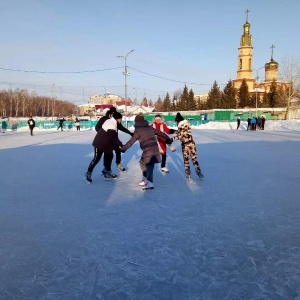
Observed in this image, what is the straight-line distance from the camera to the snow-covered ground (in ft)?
7.36

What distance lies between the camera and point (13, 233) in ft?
10.8

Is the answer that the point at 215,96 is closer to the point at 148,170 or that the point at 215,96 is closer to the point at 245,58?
the point at 245,58

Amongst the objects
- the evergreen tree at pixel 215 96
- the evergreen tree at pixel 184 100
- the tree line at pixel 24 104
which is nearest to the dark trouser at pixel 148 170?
the evergreen tree at pixel 215 96

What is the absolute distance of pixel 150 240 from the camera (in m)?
3.07

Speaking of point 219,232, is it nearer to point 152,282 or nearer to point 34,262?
point 152,282

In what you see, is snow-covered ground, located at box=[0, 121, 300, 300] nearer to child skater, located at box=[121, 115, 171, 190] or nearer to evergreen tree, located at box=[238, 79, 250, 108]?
child skater, located at box=[121, 115, 171, 190]

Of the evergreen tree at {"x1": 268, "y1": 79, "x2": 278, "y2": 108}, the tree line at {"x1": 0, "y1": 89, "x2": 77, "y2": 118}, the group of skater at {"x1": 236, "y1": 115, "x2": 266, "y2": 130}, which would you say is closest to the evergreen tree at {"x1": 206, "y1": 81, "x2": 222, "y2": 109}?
the evergreen tree at {"x1": 268, "y1": 79, "x2": 278, "y2": 108}

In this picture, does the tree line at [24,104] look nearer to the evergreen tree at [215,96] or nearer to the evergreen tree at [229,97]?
the evergreen tree at [215,96]

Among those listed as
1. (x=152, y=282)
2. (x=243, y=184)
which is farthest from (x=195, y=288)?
(x=243, y=184)

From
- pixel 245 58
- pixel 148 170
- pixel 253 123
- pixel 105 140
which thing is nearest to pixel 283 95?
pixel 253 123

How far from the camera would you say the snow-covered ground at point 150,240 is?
7.36ft

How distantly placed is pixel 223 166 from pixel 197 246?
208 inches

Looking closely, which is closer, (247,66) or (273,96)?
(273,96)

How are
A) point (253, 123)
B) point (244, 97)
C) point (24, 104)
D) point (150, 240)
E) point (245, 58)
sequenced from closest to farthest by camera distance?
point (150, 240)
point (253, 123)
point (244, 97)
point (245, 58)
point (24, 104)
